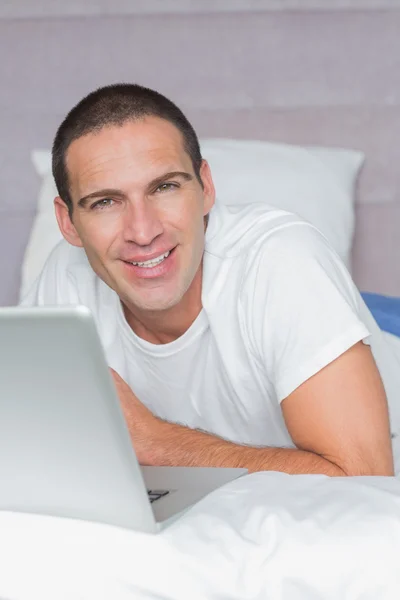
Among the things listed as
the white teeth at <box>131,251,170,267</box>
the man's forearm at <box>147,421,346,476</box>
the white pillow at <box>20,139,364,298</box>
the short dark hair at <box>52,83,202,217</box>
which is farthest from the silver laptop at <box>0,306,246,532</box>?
the white pillow at <box>20,139,364,298</box>

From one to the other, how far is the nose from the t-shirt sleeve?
0.16 metres

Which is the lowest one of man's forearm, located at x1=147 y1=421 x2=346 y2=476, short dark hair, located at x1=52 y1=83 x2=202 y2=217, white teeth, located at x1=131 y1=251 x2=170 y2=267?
man's forearm, located at x1=147 y1=421 x2=346 y2=476

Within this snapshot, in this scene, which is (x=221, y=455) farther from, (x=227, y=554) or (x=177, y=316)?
(x=227, y=554)

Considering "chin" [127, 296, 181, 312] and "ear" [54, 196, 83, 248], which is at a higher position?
"ear" [54, 196, 83, 248]

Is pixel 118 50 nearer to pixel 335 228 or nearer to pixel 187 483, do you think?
pixel 335 228

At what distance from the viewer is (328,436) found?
142 cm

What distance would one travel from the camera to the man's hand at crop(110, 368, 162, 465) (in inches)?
59.5

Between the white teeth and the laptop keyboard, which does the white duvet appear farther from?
the white teeth

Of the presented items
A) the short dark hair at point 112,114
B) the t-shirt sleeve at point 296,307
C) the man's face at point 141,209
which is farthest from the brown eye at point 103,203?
the t-shirt sleeve at point 296,307

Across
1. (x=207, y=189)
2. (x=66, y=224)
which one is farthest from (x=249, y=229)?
(x=66, y=224)

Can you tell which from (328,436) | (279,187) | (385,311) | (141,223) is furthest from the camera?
(279,187)

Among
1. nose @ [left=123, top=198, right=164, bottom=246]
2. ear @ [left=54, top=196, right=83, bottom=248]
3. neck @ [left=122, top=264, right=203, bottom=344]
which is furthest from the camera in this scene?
ear @ [left=54, top=196, right=83, bottom=248]

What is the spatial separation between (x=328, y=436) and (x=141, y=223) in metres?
0.44

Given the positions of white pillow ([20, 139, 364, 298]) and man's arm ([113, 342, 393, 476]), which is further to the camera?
white pillow ([20, 139, 364, 298])
